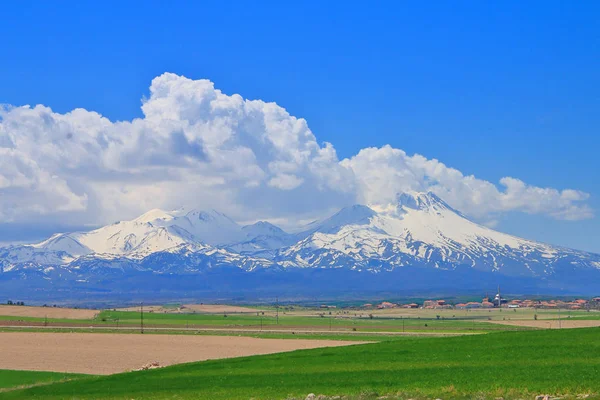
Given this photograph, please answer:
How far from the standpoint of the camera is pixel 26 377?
70.8 metres

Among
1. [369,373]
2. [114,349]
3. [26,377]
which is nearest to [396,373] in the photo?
[369,373]

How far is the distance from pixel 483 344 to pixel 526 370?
53.2 ft

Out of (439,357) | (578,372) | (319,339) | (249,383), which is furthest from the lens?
(319,339)

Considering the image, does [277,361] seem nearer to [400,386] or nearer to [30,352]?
[400,386]

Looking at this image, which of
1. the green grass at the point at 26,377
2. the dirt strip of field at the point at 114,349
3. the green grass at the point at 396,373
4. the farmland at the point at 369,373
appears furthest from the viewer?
the dirt strip of field at the point at 114,349

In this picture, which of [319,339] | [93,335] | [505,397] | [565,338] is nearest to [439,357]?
[565,338]

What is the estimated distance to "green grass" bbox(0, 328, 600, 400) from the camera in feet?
129

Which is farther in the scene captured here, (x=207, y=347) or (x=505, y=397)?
(x=207, y=347)

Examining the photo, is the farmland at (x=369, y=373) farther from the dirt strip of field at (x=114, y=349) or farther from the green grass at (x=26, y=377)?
the dirt strip of field at (x=114, y=349)

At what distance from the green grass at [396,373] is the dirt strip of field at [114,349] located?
20145 mm

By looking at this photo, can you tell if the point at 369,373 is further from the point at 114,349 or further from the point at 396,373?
the point at 114,349

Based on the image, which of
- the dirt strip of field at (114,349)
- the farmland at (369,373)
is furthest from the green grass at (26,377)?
the dirt strip of field at (114,349)

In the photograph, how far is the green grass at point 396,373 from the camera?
129 ft

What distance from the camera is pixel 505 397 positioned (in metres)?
36.0
